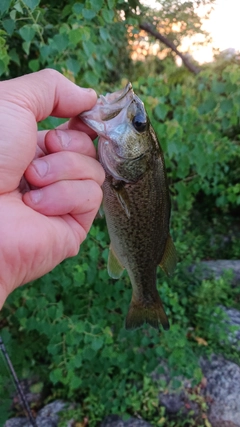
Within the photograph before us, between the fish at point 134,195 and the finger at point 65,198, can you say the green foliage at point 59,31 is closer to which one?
the fish at point 134,195

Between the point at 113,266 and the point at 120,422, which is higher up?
the point at 113,266

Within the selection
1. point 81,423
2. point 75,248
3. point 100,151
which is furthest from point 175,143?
point 81,423

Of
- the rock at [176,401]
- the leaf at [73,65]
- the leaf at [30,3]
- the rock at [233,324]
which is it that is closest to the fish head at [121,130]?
the leaf at [30,3]

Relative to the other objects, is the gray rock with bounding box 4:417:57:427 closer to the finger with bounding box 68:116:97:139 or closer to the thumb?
the thumb

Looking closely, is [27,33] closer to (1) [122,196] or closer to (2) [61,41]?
(2) [61,41]

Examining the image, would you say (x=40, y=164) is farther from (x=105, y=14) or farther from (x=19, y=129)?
(x=105, y=14)

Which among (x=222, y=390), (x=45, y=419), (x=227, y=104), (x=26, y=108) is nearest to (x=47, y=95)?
(x=26, y=108)
